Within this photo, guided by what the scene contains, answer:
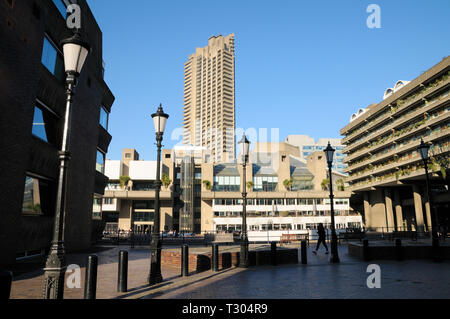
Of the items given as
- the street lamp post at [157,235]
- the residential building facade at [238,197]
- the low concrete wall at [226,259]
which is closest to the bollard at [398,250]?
the low concrete wall at [226,259]

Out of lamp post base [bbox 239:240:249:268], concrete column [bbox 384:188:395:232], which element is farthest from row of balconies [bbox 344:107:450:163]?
lamp post base [bbox 239:240:249:268]

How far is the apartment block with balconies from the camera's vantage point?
41656 millimetres

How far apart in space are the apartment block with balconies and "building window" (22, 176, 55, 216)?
1402 inches

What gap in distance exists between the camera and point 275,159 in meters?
80.4

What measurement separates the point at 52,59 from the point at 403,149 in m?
50.0

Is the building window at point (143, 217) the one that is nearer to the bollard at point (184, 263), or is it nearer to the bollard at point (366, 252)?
the bollard at point (366, 252)

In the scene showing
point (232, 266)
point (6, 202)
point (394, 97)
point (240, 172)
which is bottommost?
point (232, 266)

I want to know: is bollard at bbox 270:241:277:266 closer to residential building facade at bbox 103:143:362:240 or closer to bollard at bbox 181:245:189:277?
bollard at bbox 181:245:189:277

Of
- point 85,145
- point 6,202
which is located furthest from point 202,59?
point 6,202

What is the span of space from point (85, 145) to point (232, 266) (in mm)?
15809

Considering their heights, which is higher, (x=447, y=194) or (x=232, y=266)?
(x=447, y=194)

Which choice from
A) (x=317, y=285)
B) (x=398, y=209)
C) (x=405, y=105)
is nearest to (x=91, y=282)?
(x=317, y=285)

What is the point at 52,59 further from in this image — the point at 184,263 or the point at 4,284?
Result: the point at 4,284
